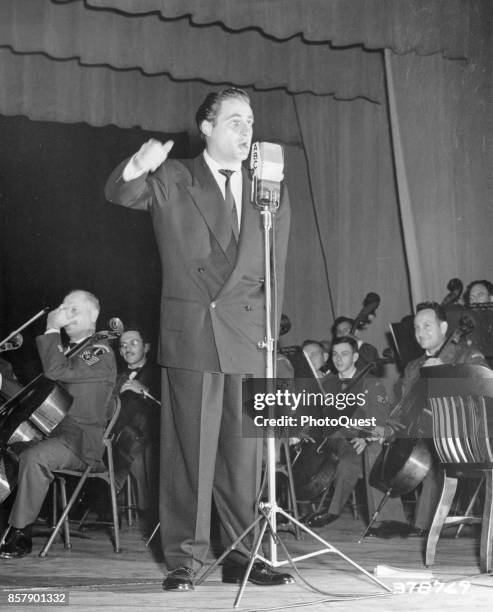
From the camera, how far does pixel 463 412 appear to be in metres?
3.12

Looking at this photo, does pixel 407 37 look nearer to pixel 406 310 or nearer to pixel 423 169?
pixel 423 169

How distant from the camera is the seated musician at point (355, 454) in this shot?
14.1 ft

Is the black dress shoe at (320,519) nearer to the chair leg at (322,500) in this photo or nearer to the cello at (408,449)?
the chair leg at (322,500)

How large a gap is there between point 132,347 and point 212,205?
8.72 feet

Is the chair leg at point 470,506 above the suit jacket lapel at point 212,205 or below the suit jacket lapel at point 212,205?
below

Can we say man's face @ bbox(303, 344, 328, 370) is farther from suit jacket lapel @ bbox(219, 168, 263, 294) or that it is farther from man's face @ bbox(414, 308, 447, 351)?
suit jacket lapel @ bbox(219, 168, 263, 294)

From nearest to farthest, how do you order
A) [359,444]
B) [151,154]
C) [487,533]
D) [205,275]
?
[151,154], [205,275], [487,533], [359,444]

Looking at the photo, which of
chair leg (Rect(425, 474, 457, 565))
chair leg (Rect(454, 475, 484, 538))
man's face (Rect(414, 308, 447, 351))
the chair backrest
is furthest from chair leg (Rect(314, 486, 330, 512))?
the chair backrest

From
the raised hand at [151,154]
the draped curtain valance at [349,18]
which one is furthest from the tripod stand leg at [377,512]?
the draped curtain valance at [349,18]

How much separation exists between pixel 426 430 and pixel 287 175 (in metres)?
3.68

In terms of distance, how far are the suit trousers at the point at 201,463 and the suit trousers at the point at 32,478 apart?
116 cm

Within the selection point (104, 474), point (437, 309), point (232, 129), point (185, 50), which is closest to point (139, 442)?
point (104, 474)

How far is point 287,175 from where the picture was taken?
282 inches

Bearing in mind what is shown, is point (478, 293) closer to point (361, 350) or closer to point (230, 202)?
point (361, 350)
